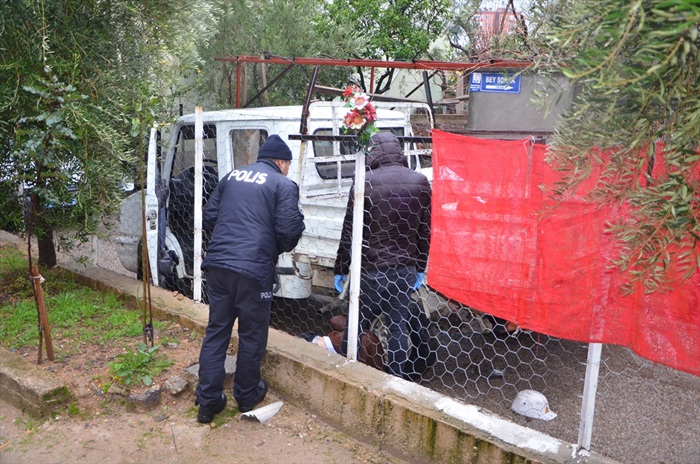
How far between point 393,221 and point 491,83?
110 cm

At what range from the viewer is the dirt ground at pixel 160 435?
3473 mm

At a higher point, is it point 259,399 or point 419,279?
point 419,279

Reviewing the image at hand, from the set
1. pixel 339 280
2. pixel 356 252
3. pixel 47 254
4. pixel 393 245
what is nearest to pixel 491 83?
pixel 393 245

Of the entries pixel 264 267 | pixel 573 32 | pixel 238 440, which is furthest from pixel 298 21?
pixel 573 32

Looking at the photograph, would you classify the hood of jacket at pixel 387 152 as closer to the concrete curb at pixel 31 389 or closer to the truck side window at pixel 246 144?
the truck side window at pixel 246 144

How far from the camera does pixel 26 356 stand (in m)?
4.37

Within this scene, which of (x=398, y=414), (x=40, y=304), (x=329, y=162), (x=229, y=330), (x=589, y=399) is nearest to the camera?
(x=589, y=399)

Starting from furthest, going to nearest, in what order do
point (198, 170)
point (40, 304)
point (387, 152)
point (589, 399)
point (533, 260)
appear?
point (198, 170)
point (387, 152)
point (40, 304)
point (533, 260)
point (589, 399)

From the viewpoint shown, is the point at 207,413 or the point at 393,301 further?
the point at 393,301

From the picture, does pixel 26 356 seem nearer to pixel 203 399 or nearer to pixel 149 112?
pixel 203 399

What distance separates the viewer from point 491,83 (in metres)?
3.94

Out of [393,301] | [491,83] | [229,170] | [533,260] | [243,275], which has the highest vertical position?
[491,83]

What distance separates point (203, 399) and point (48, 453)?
90 centimetres

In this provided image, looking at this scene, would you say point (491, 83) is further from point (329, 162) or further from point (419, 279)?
point (329, 162)
